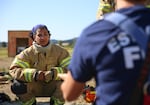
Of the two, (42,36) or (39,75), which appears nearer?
(39,75)

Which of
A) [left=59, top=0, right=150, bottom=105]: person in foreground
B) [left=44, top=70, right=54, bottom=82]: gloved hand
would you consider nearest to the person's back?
[left=59, top=0, right=150, bottom=105]: person in foreground

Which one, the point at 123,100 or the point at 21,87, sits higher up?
the point at 123,100

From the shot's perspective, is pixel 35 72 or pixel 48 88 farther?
pixel 48 88

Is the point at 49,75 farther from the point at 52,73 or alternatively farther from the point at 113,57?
the point at 113,57

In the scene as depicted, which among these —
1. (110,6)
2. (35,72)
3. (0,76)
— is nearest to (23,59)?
(35,72)

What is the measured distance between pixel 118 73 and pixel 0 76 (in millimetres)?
7300

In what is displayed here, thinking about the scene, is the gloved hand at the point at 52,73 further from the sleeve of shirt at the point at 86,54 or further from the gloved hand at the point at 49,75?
the sleeve of shirt at the point at 86,54

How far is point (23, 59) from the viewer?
5.44 metres

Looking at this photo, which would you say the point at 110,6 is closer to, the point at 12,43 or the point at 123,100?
the point at 123,100

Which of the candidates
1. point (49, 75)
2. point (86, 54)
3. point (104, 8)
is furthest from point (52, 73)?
point (86, 54)

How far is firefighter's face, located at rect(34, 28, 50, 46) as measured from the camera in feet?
18.2

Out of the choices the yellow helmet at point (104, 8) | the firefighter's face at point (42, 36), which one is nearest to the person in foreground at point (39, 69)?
the firefighter's face at point (42, 36)

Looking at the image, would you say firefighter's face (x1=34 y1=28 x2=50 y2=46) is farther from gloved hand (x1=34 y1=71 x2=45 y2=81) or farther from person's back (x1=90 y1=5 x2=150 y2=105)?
person's back (x1=90 y1=5 x2=150 y2=105)

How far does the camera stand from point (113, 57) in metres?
1.75
